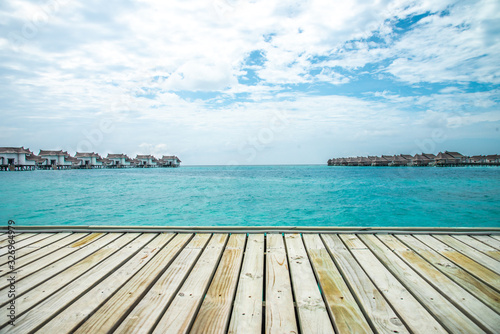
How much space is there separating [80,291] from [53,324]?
1.42ft

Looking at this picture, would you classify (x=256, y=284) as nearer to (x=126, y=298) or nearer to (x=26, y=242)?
(x=126, y=298)

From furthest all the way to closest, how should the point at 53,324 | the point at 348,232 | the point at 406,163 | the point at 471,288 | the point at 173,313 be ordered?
the point at 406,163, the point at 348,232, the point at 471,288, the point at 173,313, the point at 53,324

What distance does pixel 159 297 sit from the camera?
6.52 ft

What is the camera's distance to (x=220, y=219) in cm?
1555

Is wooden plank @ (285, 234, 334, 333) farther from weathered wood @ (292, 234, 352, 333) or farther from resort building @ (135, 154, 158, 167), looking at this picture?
resort building @ (135, 154, 158, 167)

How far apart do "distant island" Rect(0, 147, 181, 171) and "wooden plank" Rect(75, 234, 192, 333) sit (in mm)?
99235

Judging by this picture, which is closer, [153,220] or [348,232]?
[348,232]

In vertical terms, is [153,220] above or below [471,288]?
below

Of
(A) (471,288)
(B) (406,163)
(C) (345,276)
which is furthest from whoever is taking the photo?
(B) (406,163)

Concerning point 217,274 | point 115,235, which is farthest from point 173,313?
point 115,235

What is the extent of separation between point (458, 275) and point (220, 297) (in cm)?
219

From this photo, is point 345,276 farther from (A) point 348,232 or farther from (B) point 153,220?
(B) point 153,220

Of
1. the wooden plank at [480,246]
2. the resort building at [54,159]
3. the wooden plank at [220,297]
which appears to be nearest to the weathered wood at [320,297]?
the wooden plank at [220,297]

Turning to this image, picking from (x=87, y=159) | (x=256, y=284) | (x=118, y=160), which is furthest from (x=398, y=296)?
(x=118, y=160)
